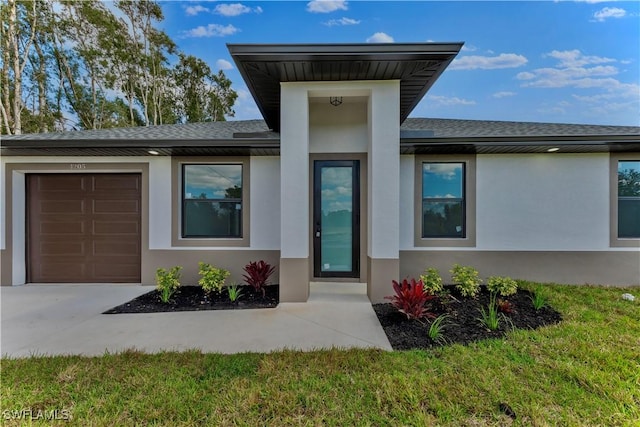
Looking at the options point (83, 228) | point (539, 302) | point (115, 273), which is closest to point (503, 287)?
point (539, 302)

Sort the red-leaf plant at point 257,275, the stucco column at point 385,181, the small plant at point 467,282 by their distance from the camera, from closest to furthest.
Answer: the stucco column at point 385,181 < the small plant at point 467,282 < the red-leaf plant at point 257,275

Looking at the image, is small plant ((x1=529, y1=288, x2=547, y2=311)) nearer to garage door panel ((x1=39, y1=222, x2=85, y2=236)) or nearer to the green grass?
the green grass

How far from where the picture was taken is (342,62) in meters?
3.83

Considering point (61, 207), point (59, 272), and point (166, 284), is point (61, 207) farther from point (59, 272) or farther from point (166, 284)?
point (166, 284)

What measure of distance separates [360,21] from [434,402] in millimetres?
11034

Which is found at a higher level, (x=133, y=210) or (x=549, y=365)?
(x=133, y=210)

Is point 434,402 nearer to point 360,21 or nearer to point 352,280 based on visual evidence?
point 352,280

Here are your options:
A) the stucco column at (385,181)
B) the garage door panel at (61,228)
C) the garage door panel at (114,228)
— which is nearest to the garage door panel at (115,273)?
the garage door panel at (114,228)

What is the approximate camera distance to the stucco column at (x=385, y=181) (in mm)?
4379

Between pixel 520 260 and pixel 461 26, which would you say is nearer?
pixel 520 260

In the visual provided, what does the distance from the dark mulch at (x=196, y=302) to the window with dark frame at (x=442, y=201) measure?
3.61 meters

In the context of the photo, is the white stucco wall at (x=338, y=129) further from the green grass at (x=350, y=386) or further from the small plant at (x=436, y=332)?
the green grass at (x=350, y=386)

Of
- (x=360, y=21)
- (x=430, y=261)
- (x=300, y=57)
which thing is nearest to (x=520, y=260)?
(x=430, y=261)

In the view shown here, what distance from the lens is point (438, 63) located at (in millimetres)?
3801
